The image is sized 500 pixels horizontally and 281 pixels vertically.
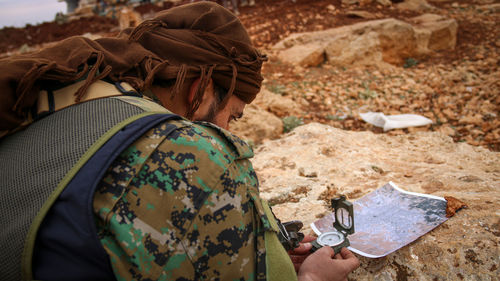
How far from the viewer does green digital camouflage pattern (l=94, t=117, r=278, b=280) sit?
34.3 inches

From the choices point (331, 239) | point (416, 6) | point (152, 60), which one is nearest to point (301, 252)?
point (331, 239)

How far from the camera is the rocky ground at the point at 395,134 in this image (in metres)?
1.57

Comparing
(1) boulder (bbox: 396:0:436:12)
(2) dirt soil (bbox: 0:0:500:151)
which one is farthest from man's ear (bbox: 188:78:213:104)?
(1) boulder (bbox: 396:0:436:12)

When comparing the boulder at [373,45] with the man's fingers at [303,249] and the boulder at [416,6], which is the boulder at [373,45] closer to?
the boulder at [416,6]

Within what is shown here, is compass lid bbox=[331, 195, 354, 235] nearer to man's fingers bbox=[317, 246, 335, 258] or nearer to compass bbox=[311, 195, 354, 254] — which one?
compass bbox=[311, 195, 354, 254]

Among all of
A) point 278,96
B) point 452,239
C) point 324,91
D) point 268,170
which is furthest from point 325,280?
point 324,91

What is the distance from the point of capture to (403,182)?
7.82 ft

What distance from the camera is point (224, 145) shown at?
42.9 inches

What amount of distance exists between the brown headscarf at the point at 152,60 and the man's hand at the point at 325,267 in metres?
0.76

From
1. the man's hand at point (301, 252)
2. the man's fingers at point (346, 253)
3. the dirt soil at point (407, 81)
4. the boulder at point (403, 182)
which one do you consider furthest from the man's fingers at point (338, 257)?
the dirt soil at point (407, 81)

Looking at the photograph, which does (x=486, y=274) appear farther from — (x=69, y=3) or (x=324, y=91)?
(x=69, y=3)

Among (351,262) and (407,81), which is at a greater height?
(351,262)

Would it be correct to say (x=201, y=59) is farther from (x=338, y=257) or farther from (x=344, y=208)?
(x=338, y=257)

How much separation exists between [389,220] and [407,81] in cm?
497
